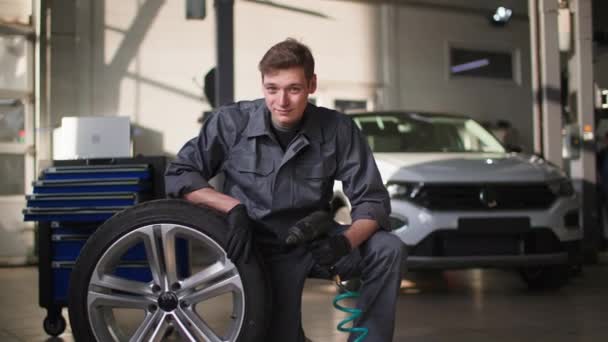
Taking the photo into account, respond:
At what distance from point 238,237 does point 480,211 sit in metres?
2.91

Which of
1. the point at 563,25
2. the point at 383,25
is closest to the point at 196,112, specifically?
the point at 383,25

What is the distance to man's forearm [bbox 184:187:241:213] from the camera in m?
2.48

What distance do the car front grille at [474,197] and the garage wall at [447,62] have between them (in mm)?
5694

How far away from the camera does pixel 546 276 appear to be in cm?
556

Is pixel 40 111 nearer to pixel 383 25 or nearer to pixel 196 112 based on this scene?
pixel 196 112

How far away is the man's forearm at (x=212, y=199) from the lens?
248 centimetres

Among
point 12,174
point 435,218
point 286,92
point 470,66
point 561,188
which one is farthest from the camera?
point 470,66

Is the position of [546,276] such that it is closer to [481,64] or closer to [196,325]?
A: [196,325]

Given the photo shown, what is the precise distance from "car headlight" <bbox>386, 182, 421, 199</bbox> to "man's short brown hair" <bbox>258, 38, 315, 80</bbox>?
245cm

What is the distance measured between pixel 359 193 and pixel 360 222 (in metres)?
0.14

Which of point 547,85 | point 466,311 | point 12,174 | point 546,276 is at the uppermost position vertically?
point 547,85

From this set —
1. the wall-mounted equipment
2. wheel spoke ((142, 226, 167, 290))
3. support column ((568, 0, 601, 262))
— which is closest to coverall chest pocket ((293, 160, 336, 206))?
wheel spoke ((142, 226, 167, 290))

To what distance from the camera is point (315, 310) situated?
4.82 m

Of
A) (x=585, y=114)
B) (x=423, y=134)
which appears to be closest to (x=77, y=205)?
(x=423, y=134)
